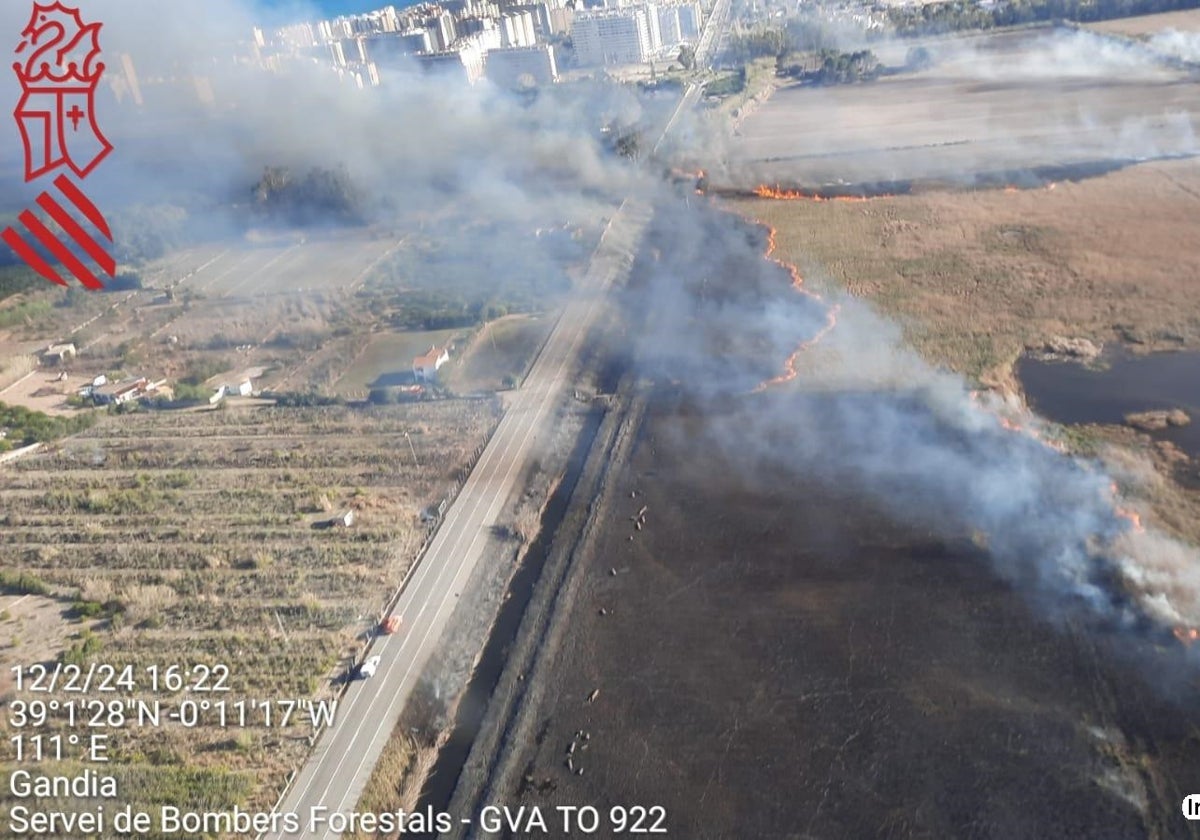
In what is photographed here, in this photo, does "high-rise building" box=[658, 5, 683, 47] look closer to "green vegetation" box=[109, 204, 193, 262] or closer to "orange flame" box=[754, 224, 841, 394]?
"green vegetation" box=[109, 204, 193, 262]

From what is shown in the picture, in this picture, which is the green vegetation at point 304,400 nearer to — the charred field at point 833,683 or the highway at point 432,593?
the highway at point 432,593

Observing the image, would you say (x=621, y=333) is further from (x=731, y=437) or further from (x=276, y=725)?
(x=276, y=725)

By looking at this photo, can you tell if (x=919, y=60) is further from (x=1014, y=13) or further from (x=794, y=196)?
(x=794, y=196)

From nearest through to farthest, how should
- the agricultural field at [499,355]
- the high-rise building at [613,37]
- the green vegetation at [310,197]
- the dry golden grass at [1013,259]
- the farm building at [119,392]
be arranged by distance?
1. the dry golden grass at [1013,259]
2. the agricultural field at [499,355]
3. the farm building at [119,392]
4. the green vegetation at [310,197]
5. the high-rise building at [613,37]

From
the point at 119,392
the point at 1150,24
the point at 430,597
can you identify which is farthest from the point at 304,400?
the point at 1150,24

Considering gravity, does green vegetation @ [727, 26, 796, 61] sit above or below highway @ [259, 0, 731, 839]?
above

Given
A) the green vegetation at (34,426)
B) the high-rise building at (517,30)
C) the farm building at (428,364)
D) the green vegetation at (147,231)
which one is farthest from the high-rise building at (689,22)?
the green vegetation at (34,426)

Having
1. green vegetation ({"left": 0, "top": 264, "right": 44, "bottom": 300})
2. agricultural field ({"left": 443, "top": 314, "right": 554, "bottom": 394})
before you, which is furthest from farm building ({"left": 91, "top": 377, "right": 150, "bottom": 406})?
green vegetation ({"left": 0, "top": 264, "right": 44, "bottom": 300})
